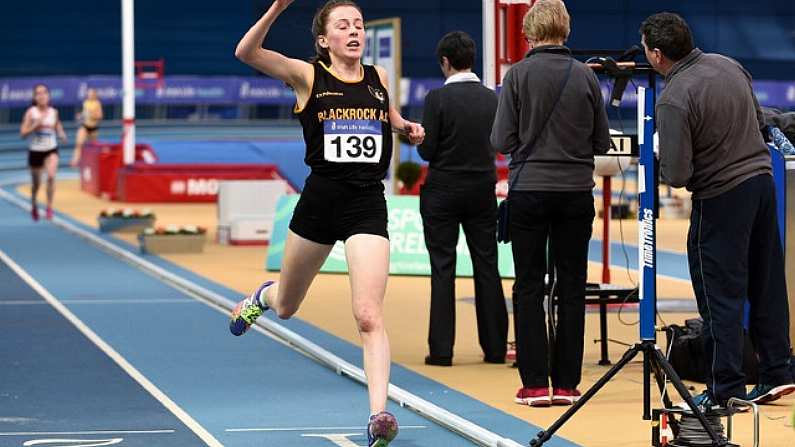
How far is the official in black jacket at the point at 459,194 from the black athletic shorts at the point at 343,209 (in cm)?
273

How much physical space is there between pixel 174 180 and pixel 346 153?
70.5 feet

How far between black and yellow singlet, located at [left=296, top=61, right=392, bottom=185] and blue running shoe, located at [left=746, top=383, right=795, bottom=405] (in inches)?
90.0

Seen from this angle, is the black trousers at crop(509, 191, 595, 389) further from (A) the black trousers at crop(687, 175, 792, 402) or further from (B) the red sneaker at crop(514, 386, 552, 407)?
(A) the black trousers at crop(687, 175, 792, 402)

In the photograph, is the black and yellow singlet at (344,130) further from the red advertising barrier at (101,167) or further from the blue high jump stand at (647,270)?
the red advertising barrier at (101,167)

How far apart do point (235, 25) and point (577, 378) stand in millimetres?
40298

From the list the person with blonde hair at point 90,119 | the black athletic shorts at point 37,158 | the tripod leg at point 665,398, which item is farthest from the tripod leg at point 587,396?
the person with blonde hair at point 90,119

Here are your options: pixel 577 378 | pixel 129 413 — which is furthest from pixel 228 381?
pixel 577 378

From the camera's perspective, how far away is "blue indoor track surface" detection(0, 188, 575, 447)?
847 cm

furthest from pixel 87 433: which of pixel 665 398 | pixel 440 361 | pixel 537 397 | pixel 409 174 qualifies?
pixel 409 174

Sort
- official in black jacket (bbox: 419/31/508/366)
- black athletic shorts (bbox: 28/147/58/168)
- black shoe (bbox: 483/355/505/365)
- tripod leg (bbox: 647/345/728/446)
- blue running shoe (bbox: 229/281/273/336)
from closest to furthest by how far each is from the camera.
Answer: tripod leg (bbox: 647/345/728/446) < blue running shoe (bbox: 229/281/273/336) < official in black jacket (bbox: 419/31/508/366) < black shoe (bbox: 483/355/505/365) < black athletic shorts (bbox: 28/147/58/168)

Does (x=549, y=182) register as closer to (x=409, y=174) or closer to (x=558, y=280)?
(x=558, y=280)

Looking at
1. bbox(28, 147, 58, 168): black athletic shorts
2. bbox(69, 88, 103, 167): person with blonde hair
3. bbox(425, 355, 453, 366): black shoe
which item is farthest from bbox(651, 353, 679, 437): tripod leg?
bbox(69, 88, 103, 167): person with blonde hair

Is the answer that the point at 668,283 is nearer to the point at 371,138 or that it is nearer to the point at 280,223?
the point at 280,223

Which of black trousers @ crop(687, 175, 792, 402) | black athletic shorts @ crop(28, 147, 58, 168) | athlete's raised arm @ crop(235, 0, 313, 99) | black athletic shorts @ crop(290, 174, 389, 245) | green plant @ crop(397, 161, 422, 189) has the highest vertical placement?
athlete's raised arm @ crop(235, 0, 313, 99)
